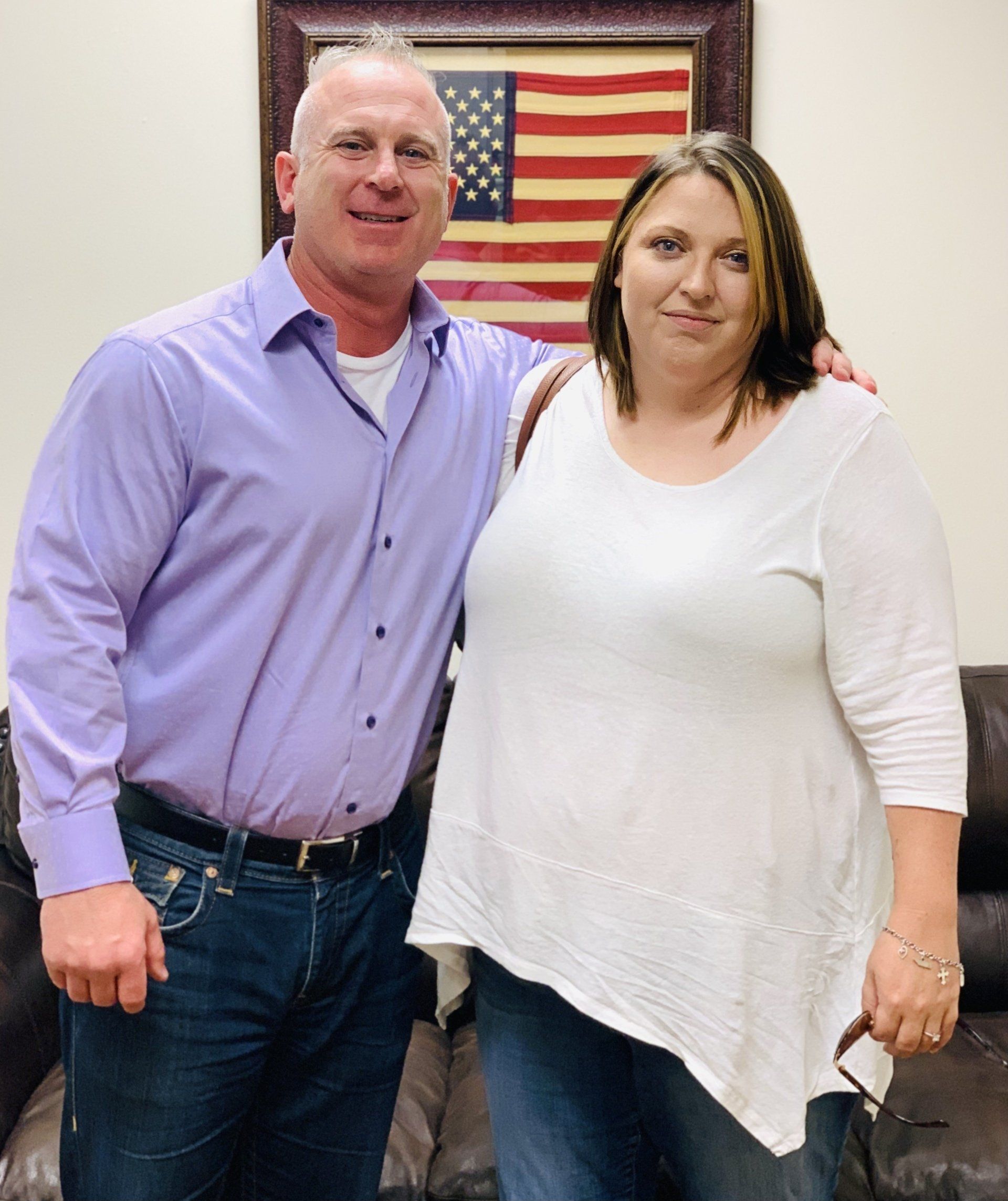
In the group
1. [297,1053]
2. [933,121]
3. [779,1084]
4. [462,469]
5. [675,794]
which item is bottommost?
[297,1053]

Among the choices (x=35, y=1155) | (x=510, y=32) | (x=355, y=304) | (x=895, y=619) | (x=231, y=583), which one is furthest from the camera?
(x=510, y=32)

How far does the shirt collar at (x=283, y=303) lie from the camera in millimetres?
1341

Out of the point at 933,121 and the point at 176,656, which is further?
the point at 933,121

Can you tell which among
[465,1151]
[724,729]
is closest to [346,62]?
[724,729]

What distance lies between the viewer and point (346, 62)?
1408 millimetres

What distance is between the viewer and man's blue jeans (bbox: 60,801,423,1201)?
1.29 meters

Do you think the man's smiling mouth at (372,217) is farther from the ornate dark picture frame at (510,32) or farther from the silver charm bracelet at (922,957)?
the ornate dark picture frame at (510,32)

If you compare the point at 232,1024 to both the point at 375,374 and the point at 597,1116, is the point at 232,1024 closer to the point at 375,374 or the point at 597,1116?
the point at 597,1116

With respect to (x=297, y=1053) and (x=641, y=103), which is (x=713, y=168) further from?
(x=641, y=103)

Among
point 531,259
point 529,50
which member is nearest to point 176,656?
point 531,259

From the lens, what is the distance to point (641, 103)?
2398 millimetres

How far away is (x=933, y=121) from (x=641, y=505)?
5.39 ft

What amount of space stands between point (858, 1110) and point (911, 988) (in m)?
0.98

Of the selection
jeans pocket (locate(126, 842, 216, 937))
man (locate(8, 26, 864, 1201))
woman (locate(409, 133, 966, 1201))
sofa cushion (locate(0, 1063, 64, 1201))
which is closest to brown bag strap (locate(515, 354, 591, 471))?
man (locate(8, 26, 864, 1201))
